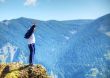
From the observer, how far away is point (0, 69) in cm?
1571

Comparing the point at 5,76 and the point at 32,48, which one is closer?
the point at 5,76

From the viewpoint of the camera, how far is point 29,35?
1577 centimetres

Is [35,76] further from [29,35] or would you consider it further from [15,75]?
[29,35]

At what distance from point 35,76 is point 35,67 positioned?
0.59m

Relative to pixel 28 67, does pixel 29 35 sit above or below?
above

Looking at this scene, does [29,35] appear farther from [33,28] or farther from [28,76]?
[28,76]

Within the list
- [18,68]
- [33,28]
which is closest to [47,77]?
[18,68]

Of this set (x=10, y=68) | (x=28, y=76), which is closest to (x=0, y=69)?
(x=10, y=68)

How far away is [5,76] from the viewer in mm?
14516

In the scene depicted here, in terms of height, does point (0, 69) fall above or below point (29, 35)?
below

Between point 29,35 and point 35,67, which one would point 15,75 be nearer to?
point 35,67

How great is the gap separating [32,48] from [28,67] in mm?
1082

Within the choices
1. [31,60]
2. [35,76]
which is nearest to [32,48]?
[31,60]

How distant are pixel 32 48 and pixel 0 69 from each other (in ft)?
5.91
